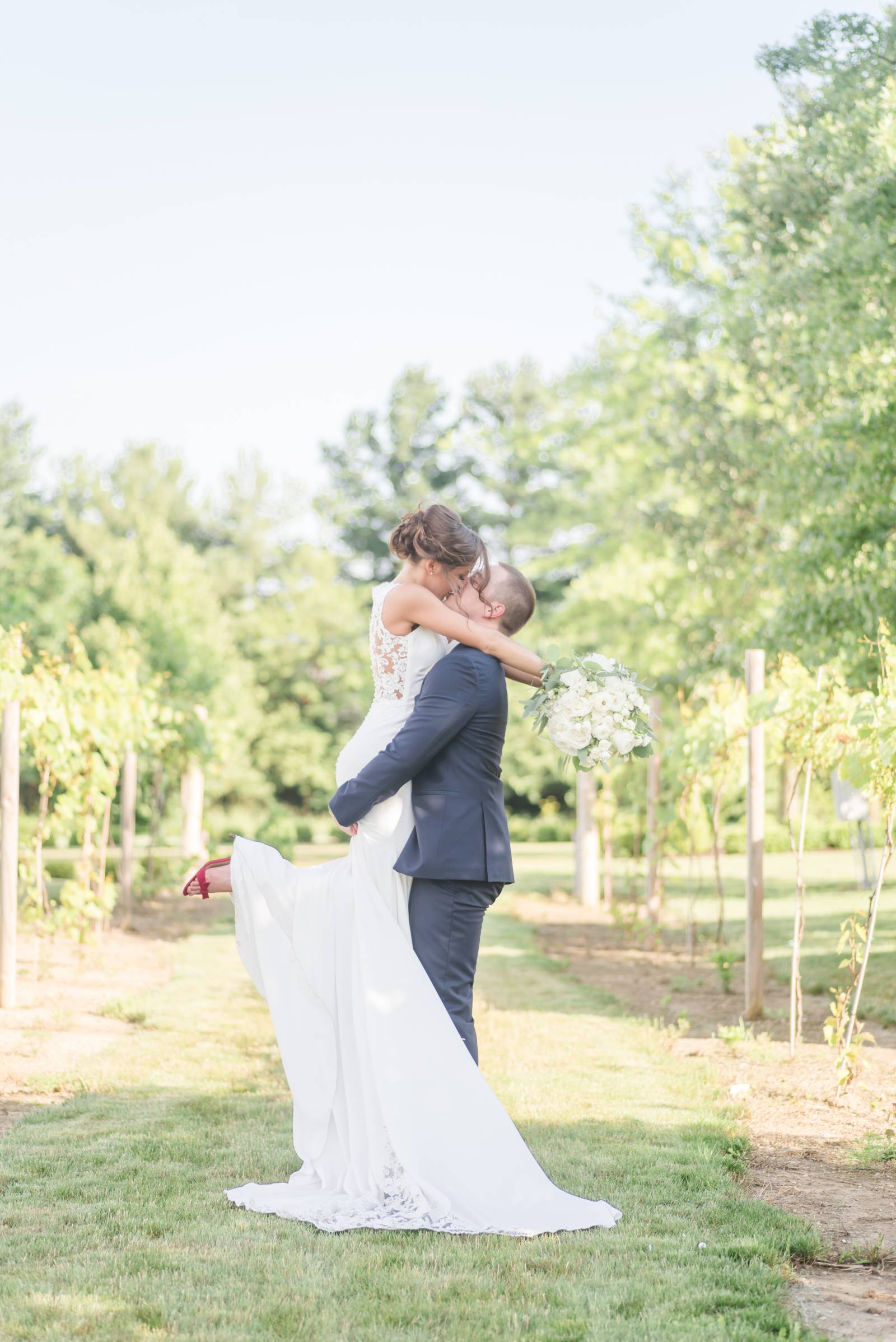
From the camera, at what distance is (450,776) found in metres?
3.92

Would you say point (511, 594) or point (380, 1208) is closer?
point (380, 1208)

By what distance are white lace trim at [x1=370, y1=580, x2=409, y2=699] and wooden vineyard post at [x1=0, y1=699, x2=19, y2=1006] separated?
Answer: 3.72 metres

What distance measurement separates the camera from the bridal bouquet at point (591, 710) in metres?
4.07

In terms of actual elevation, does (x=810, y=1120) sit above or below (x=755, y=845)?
below

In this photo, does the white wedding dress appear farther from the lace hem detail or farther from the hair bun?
the hair bun

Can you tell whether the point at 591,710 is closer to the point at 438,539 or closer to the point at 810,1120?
the point at 438,539

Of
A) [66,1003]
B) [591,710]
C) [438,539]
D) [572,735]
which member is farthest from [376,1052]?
[66,1003]

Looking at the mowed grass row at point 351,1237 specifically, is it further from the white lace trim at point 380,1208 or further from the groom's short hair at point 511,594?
the groom's short hair at point 511,594

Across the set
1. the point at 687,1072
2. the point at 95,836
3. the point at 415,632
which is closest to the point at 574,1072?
the point at 687,1072

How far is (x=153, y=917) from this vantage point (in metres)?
13.1

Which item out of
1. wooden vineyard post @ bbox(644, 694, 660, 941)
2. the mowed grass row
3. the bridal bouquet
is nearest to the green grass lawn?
wooden vineyard post @ bbox(644, 694, 660, 941)

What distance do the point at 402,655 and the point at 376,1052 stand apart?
48.9 inches

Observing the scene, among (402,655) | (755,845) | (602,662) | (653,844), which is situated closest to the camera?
(402,655)

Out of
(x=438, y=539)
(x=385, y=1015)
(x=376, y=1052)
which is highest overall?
(x=438, y=539)
